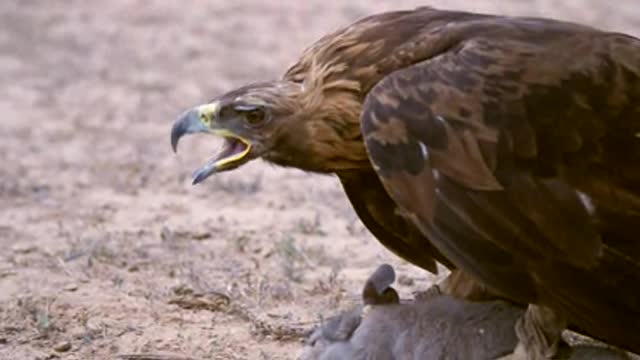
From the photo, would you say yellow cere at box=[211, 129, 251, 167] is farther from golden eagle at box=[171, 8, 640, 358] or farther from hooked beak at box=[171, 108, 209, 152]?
golden eagle at box=[171, 8, 640, 358]

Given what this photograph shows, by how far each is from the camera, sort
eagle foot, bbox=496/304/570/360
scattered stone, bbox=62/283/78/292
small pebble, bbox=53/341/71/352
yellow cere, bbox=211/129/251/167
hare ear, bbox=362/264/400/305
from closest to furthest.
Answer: eagle foot, bbox=496/304/570/360
yellow cere, bbox=211/129/251/167
hare ear, bbox=362/264/400/305
small pebble, bbox=53/341/71/352
scattered stone, bbox=62/283/78/292

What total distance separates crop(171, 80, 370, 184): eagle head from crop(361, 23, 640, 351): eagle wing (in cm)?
27

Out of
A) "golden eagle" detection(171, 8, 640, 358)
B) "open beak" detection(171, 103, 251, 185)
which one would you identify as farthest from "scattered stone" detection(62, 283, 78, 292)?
"golden eagle" detection(171, 8, 640, 358)

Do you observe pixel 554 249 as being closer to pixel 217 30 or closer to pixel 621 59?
pixel 621 59

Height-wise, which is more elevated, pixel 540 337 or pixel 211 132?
pixel 211 132

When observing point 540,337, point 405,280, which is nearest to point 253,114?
point 540,337

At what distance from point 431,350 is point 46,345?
1.50 meters

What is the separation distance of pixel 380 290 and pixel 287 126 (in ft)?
2.12

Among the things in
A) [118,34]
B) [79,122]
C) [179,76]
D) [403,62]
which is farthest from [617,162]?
[118,34]

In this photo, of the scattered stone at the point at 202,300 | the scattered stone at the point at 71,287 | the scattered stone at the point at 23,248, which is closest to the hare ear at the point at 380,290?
the scattered stone at the point at 202,300

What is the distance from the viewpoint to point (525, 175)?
4.44 metres

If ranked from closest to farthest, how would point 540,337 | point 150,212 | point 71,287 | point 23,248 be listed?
point 540,337
point 71,287
point 23,248
point 150,212

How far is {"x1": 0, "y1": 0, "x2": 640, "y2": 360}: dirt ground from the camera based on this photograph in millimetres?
5703

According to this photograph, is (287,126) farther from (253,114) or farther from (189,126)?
(189,126)
